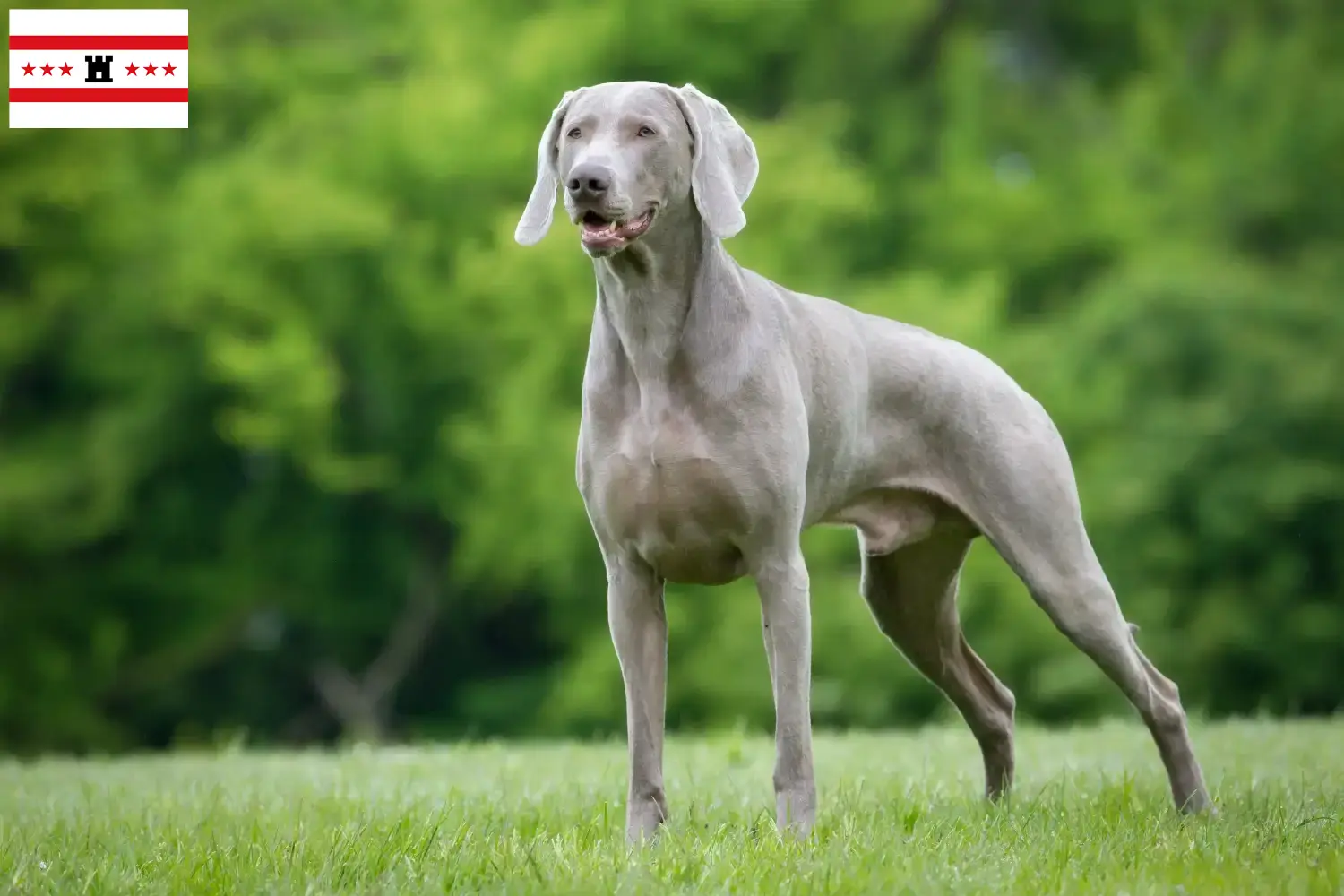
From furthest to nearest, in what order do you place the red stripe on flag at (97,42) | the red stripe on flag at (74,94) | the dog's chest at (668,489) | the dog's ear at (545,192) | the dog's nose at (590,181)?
the red stripe on flag at (74,94)
the red stripe on flag at (97,42)
the dog's ear at (545,192)
the dog's chest at (668,489)
the dog's nose at (590,181)

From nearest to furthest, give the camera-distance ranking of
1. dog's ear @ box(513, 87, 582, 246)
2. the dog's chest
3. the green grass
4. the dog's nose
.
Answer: the green grass, the dog's nose, the dog's chest, dog's ear @ box(513, 87, 582, 246)

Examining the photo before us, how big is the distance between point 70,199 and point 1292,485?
13.4 m

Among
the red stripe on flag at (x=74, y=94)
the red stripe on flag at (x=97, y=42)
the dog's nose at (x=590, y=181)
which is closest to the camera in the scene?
the dog's nose at (x=590, y=181)

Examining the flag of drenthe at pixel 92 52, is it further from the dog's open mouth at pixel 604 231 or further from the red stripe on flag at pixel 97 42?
the dog's open mouth at pixel 604 231

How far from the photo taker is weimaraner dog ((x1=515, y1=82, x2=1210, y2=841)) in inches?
185

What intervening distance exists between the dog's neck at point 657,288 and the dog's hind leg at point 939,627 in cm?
148

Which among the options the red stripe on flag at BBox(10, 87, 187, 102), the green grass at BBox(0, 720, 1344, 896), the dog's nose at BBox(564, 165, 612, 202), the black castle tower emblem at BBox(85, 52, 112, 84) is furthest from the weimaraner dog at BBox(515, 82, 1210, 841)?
the red stripe on flag at BBox(10, 87, 187, 102)

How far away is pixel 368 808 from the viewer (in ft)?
19.7

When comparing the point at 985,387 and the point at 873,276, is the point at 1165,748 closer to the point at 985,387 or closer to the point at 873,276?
the point at 985,387

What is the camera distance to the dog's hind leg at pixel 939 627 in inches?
235

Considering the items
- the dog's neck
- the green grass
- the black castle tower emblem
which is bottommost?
the green grass

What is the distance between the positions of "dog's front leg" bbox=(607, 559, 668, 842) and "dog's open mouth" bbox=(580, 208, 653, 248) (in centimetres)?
98

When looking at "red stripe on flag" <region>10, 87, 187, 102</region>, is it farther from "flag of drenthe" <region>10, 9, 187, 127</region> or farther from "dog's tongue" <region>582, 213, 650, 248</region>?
"dog's tongue" <region>582, 213, 650, 248</region>

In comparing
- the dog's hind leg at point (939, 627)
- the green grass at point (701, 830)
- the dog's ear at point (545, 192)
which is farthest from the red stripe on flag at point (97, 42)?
the dog's hind leg at point (939, 627)
